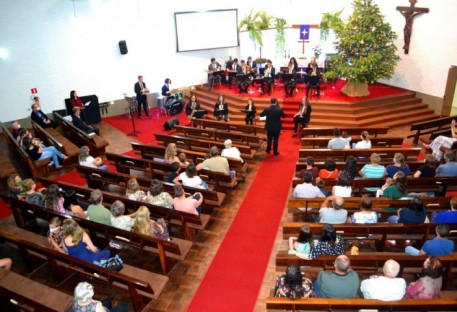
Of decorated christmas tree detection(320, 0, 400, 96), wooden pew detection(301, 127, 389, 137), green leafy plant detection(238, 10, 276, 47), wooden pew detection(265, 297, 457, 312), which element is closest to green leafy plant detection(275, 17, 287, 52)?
green leafy plant detection(238, 10, 276, 47)

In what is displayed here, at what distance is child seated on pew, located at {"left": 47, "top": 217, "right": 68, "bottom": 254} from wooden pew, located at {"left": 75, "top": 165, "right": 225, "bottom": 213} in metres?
1.98

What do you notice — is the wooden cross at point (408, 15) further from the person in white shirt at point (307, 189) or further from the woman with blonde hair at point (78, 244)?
the woman with blonde hair at point (78, 244)

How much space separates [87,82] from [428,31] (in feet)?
36.4

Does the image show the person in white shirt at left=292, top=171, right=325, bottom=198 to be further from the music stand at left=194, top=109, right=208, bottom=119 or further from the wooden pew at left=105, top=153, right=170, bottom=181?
the music stand at left=194, top=109, right=208, bottom=119

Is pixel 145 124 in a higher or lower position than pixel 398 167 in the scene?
lower

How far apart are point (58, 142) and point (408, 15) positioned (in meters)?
11.2

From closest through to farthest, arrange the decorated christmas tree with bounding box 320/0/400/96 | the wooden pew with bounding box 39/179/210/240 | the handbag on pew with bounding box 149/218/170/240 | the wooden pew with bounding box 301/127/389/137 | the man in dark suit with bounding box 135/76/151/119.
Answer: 1. the handbag on pew with bounding box 149/218/170/240
2. the wooden pew with bounding box 39/179/210/240
3. the wooden pew with bounding box 301/127/389/137
4. the decorated christmas tree with bounding box 320/0/400/96
5. the man in dark suit with bounding box 135/76/151/119

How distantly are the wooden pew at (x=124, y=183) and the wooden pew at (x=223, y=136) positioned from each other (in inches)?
111

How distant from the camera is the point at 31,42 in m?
10.8

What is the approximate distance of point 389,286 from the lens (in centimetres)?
373

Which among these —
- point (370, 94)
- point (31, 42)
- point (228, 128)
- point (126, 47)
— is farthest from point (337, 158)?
point (31, 42)

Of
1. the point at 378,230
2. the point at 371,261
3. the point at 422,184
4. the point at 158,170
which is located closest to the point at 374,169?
the point at 422,184

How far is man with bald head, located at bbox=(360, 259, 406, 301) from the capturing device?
3.70 metres

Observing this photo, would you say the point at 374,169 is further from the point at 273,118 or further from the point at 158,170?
the point at 158,170
